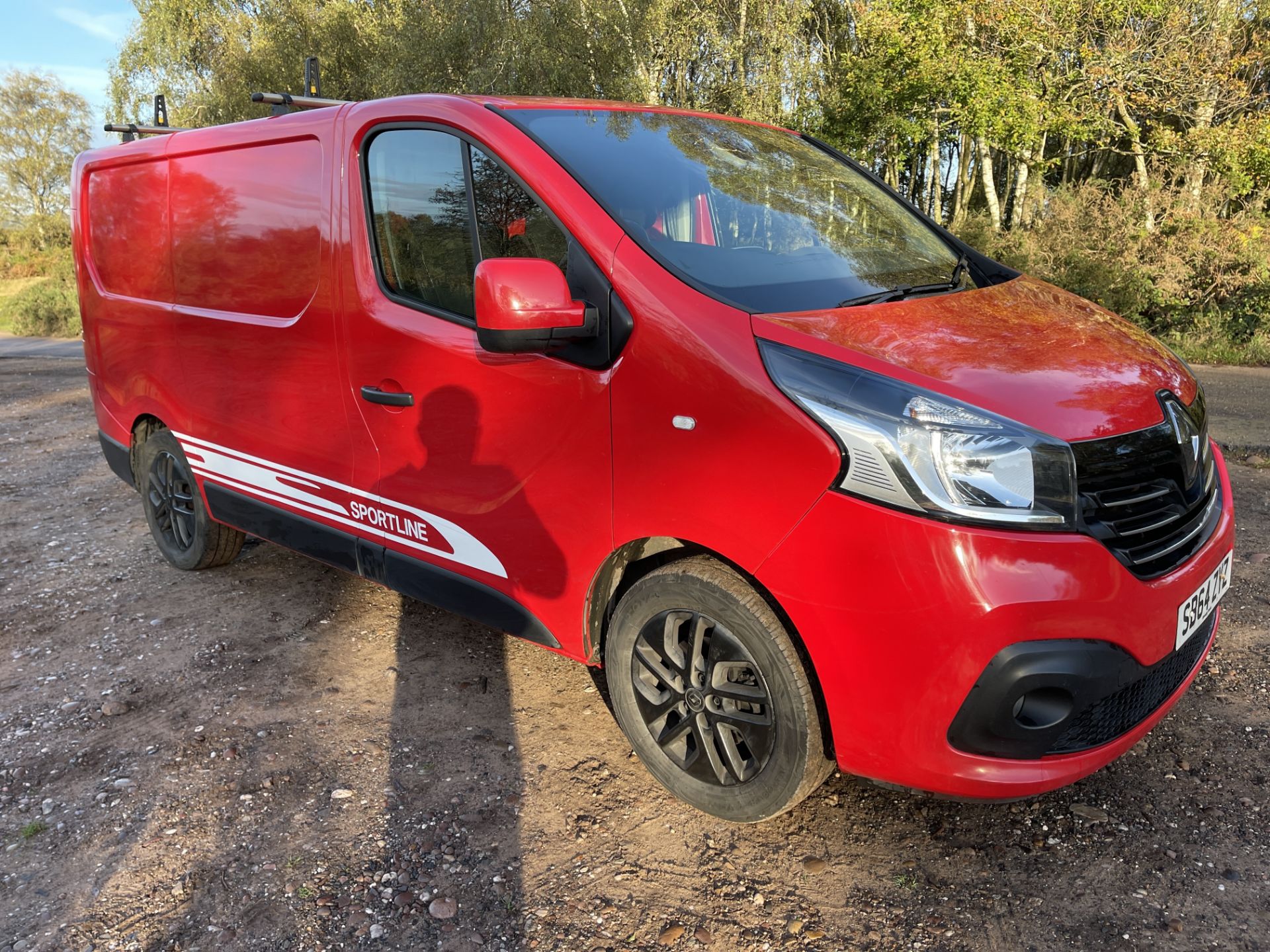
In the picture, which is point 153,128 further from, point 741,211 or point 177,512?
point 741,211

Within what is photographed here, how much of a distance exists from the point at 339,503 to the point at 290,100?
1887 millimetres

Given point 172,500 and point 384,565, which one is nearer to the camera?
point 384,565

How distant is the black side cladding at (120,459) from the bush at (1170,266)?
35.2ft

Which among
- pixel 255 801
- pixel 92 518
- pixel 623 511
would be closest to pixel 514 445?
pixel 623 511

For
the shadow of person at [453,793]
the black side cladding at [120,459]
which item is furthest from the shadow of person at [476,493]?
the black side cladding at [120,459]

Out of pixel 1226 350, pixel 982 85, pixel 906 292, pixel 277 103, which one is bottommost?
pixel 1226 350

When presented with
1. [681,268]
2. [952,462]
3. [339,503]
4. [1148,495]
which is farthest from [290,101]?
[1148,495]

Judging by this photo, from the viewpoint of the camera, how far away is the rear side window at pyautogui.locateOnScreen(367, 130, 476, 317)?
2.92m

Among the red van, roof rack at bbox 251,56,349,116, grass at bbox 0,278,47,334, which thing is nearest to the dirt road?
the red van

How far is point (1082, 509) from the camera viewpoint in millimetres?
2041

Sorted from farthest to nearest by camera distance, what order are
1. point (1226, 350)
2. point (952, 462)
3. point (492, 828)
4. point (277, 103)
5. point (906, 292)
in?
point (1226, 350) → point (277, 103) → point (906, 292) → point (492, 828) → point (952, 462)

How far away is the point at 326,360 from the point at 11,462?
18.5 ft

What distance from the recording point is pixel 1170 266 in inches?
439

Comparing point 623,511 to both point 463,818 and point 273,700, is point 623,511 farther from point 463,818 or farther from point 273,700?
point 273,700
